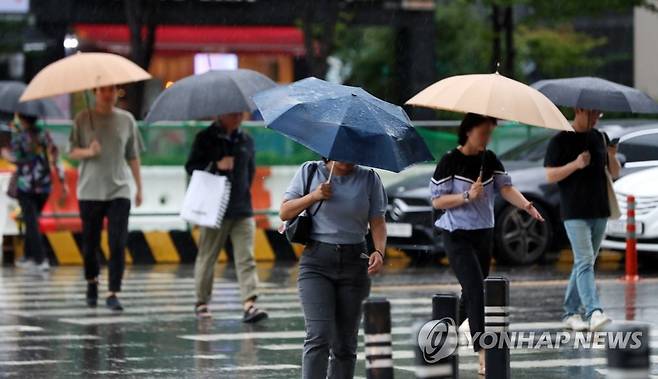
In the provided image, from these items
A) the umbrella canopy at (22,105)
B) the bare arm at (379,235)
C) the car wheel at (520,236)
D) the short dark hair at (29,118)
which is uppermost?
the umbrella canopy at (22,105)

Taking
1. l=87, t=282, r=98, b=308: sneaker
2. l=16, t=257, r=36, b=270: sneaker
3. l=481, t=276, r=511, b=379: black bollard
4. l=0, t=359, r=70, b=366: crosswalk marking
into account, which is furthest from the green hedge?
l=481, t=276, r=511, b=379: black bollard

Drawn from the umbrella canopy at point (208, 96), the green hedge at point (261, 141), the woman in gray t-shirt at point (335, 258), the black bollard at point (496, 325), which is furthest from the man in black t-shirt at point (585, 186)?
the green hedge at point (261, 141)

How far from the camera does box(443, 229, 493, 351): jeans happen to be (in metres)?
9.38

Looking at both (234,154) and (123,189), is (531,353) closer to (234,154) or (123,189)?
(234,154)

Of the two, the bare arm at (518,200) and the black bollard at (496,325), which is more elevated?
the bare arm at (518,200)

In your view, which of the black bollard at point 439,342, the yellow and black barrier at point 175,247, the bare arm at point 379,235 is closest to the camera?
the black bollard at point 439,342

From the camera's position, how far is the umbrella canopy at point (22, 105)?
18.0 m

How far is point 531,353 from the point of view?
10680 mm

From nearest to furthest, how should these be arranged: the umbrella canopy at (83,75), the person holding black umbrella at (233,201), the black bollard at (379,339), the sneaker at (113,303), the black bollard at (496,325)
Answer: the black bollard at (379,339) → the black bollard at (496,325) → the person holding black umbrella at (233,201) → the umbrella canopy at (83,75) → the sneaker at (113,303)

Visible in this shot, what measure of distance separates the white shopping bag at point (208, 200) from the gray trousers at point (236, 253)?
237 mm

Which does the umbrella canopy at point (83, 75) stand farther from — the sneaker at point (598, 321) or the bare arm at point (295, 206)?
the bare arm at point (295, 206)

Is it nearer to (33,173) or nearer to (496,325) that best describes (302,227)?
(496,325)

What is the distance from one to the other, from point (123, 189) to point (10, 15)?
21492mm

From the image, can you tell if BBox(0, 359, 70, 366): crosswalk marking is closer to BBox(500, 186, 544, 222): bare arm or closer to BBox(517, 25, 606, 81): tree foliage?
BBox(500, 186, 544, 222): bare arm
